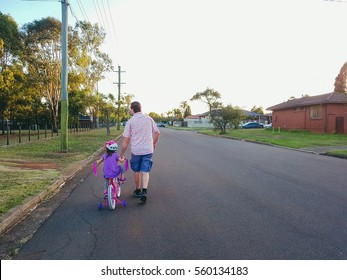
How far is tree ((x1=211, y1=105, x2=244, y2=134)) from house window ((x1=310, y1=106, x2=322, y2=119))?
7.94m

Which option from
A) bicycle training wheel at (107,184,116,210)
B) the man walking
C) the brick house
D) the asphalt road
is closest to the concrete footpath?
the asphalt road

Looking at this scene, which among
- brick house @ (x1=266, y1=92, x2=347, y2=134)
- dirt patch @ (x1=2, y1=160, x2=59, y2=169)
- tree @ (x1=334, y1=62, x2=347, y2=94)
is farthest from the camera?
brick house @ (x1=266, y1=92, x2=347, y2=134)

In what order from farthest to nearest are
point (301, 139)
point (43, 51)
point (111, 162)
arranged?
point (43, 51) < point (301, 139) < point (111, 162)

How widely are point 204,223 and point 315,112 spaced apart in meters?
34.9

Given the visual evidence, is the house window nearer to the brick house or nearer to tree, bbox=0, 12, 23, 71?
the brick house

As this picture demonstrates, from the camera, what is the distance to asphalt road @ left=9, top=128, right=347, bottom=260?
3.63m

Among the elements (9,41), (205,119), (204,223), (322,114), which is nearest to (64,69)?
(204,223)

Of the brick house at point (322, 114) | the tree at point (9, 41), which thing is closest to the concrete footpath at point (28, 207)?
the tree at point (9, 41)

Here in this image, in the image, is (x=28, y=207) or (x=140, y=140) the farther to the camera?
(x=140, y=140)

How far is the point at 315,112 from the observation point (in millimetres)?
35469

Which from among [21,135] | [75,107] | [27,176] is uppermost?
[75,107]

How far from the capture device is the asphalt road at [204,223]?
3.63 m

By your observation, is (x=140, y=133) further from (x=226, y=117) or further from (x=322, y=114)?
(x=226, y=117)

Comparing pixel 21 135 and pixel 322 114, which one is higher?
pixel 322 114
